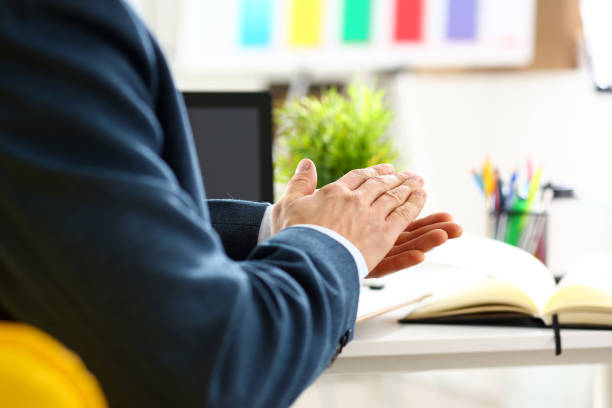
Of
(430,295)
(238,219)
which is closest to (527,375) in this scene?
(430,295)

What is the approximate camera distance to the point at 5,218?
1.34 feet

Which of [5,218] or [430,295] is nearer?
[5,218]

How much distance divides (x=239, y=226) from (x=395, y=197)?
20 cm

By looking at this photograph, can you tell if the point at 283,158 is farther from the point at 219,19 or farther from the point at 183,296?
the point at 219,19

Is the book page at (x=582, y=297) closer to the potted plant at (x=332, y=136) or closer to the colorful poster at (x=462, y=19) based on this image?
the potted plant at (x=332, y=136)

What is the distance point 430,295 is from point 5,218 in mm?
621

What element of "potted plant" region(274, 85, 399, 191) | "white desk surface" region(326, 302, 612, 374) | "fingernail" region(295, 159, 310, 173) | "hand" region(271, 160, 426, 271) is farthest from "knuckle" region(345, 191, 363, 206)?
"potted plant" region(274, 85, 399, 191)

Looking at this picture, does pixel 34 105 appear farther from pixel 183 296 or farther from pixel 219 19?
pixel 219 19

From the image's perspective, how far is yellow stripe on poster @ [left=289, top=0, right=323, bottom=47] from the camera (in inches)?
91.4

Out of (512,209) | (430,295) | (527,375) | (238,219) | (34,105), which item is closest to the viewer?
(34,105)

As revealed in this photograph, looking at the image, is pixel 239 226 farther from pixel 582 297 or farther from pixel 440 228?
pixel 582 297

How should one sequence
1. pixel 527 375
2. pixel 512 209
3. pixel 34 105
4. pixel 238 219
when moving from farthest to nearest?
pixel 527 375 → pixel 512 209 → pixel 238 219 → pixel 34 105

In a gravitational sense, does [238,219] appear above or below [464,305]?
above

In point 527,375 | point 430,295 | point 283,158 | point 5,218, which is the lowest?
point 527,375
